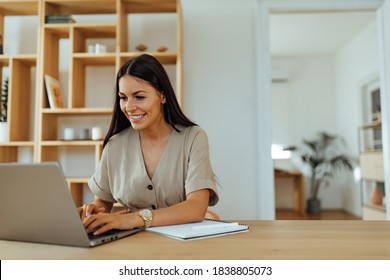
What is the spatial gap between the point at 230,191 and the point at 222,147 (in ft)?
1.18

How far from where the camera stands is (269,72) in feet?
10.3

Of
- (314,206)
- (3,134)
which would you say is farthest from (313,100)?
(3,134)

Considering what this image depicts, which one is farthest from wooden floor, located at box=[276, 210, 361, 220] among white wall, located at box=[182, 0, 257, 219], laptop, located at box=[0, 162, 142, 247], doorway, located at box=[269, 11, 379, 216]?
laptop, located at box=[0, 162, 142, 247]

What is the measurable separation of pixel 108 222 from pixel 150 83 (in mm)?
635

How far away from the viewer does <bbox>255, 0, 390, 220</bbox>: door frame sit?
3.07m

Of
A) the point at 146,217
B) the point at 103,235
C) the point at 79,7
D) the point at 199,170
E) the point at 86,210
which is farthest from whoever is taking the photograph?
the point at 79,7

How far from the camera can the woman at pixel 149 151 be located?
146cm

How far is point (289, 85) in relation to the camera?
269 inches

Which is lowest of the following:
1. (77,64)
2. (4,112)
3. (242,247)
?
(242,247)

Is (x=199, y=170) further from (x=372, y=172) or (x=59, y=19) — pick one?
(x=372, y=172)

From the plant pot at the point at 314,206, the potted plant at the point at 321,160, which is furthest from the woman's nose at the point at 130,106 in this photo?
the plant pot at the point at 314,206

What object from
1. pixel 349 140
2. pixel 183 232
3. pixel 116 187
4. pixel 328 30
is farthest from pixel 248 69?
pixel 349 140

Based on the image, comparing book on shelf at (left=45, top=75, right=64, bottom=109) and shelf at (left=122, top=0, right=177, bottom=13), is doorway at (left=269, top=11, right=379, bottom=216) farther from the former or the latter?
book on shelf at (left=45, top=75, right=64, bottom=109)

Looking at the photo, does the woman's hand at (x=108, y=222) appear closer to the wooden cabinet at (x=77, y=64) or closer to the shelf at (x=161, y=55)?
the wooden cabinet at (x=77, y=64)
